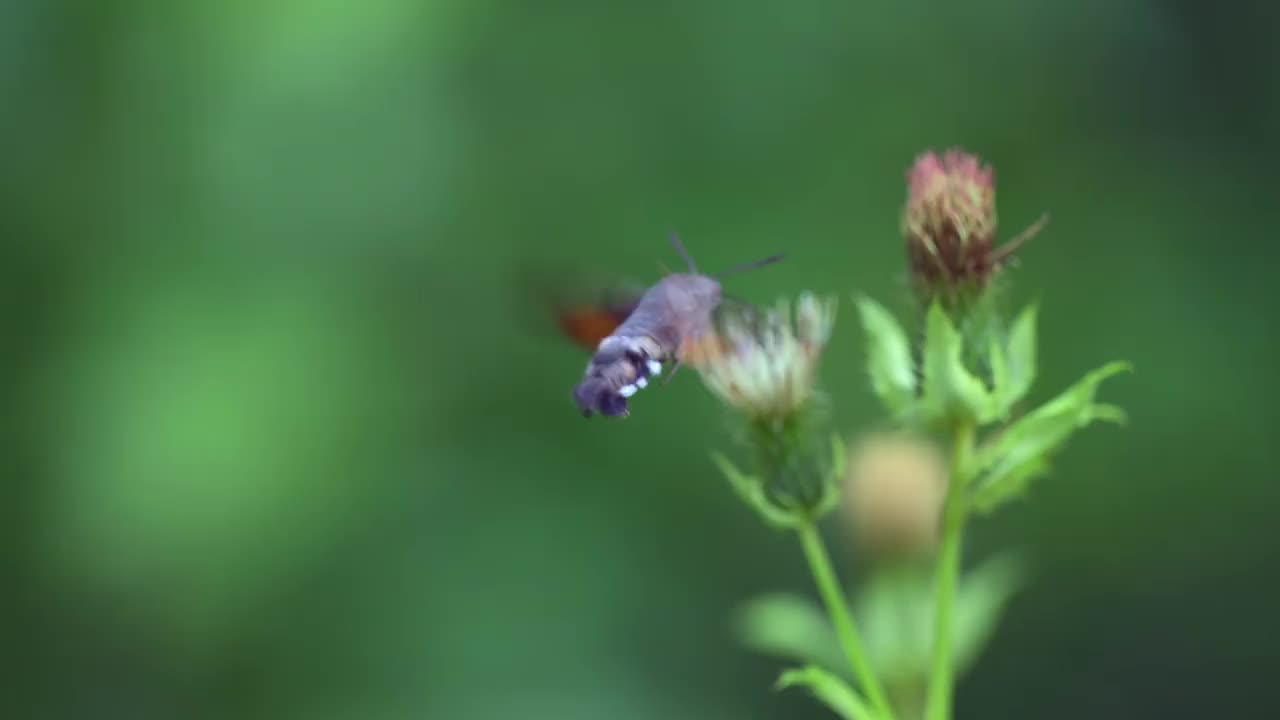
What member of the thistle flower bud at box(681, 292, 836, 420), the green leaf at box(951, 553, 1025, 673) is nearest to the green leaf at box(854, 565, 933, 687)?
the green leaf at box(951, 553, 1025, 673)

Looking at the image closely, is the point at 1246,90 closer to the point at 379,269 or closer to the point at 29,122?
the point at 379,269

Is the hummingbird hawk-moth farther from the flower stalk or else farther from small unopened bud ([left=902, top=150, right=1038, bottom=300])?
small unopened bud ([left=902, top=150, right=1038, bottom=300])

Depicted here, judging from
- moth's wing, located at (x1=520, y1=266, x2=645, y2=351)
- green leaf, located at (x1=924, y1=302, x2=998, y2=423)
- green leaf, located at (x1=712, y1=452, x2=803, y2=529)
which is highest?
moth's wing, located at (x1=520, y1=266, x2=645, y2=351)

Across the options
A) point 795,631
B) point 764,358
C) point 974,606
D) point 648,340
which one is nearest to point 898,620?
point 974,606

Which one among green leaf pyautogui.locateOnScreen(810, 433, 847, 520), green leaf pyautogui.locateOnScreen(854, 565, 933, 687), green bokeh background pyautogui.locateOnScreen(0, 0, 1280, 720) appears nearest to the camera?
green leaf pyautogui.locateOnScreen(810, 433, 847, 520)

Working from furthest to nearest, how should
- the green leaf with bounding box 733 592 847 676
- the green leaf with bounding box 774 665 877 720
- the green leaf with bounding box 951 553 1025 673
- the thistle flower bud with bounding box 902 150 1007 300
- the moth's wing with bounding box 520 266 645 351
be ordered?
the green leaf with bounding box 951 553 1025 673, the green leaf with bounding box 733 592 847 676, the moth's wing with bounding box 520 266 645 351, the thistle flower bud with bounding box 902 150 1007 300, the green leaf with bounding box 774 665 877 720

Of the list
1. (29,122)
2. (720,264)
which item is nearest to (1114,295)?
(720,264)

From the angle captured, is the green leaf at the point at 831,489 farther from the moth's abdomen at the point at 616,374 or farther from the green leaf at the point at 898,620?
the green leaf at the point at 898,620

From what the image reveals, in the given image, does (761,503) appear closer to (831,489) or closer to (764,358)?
(831,489)
